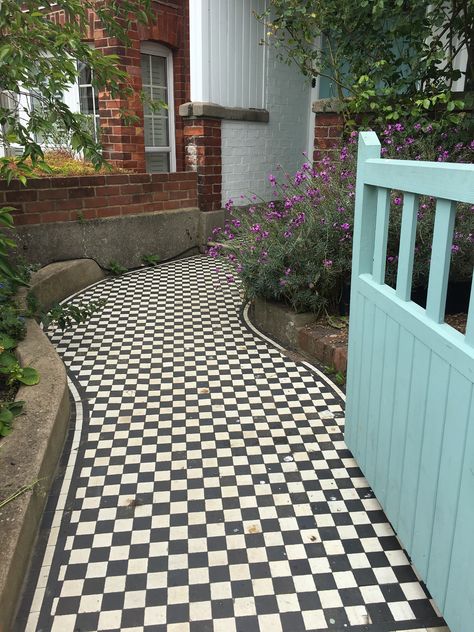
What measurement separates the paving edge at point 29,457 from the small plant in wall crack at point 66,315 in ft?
1.85

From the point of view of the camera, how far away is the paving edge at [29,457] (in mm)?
1623

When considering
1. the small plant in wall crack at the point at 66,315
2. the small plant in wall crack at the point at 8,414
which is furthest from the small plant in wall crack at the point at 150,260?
the small plant in wall crack at the point at 8,414

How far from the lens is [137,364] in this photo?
11.2ft

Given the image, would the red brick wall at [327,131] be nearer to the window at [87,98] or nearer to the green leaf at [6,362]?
the green leaf at [6,362]

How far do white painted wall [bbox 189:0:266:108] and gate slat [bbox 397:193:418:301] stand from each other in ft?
16.3

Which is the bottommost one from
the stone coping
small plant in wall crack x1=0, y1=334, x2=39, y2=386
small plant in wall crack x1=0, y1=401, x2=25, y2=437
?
small plant in wall crack x1=0, y1=401, x2=25, y2=437

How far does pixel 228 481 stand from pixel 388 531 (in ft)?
2.26

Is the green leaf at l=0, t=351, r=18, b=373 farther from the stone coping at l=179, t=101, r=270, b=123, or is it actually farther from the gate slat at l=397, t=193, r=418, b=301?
the stone coping at l=179, t=101, r=270, b=123

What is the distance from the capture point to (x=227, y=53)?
6.27 meters

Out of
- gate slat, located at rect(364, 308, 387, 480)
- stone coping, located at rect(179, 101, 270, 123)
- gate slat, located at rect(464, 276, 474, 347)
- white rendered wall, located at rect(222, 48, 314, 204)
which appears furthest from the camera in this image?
white rendered wall, located at rect(222, 48, 314, 204)

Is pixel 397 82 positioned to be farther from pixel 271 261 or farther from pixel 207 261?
pixel 207 261

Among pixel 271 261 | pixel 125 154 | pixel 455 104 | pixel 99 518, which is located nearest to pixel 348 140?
pixel 455 104

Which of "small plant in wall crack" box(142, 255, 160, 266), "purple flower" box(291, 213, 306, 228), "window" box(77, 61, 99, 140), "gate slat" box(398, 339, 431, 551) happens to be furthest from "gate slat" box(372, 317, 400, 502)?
"window" box(77, 61, 99, 140)

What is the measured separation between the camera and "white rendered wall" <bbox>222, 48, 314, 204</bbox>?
22.0 ft
